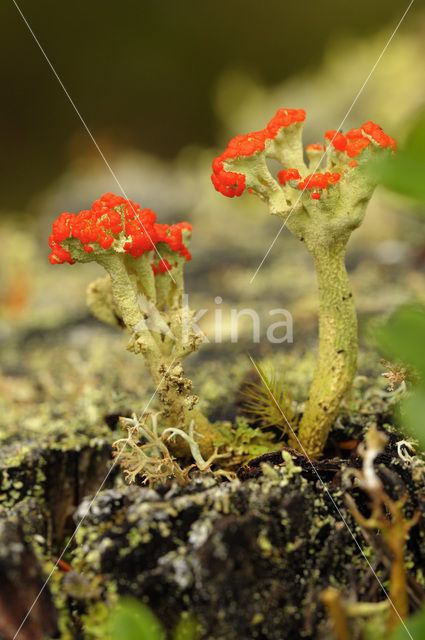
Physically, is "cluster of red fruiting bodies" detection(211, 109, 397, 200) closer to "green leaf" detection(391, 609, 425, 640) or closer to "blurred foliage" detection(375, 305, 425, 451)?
"blurred foliage" detection(375, 305, 425, 451)

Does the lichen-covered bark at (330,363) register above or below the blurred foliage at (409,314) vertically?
below

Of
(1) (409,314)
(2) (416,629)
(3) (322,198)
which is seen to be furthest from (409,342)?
(3) (322,198)

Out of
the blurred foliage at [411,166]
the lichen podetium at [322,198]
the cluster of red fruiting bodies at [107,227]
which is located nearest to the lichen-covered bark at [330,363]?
the lichen podetium at [322,198]

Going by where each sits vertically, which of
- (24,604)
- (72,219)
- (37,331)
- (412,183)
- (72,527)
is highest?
(412,183)

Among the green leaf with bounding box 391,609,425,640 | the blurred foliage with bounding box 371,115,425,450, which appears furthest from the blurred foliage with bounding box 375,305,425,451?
the green leaf with bounding box 391,609,425,640

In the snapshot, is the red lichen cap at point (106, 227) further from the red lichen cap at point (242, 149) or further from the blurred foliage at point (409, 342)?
the blurred foliage at point (409, 342)

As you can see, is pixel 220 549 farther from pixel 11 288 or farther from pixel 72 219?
pixel 11 288

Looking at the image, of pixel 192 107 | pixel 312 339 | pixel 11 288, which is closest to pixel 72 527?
pixel 312 339
